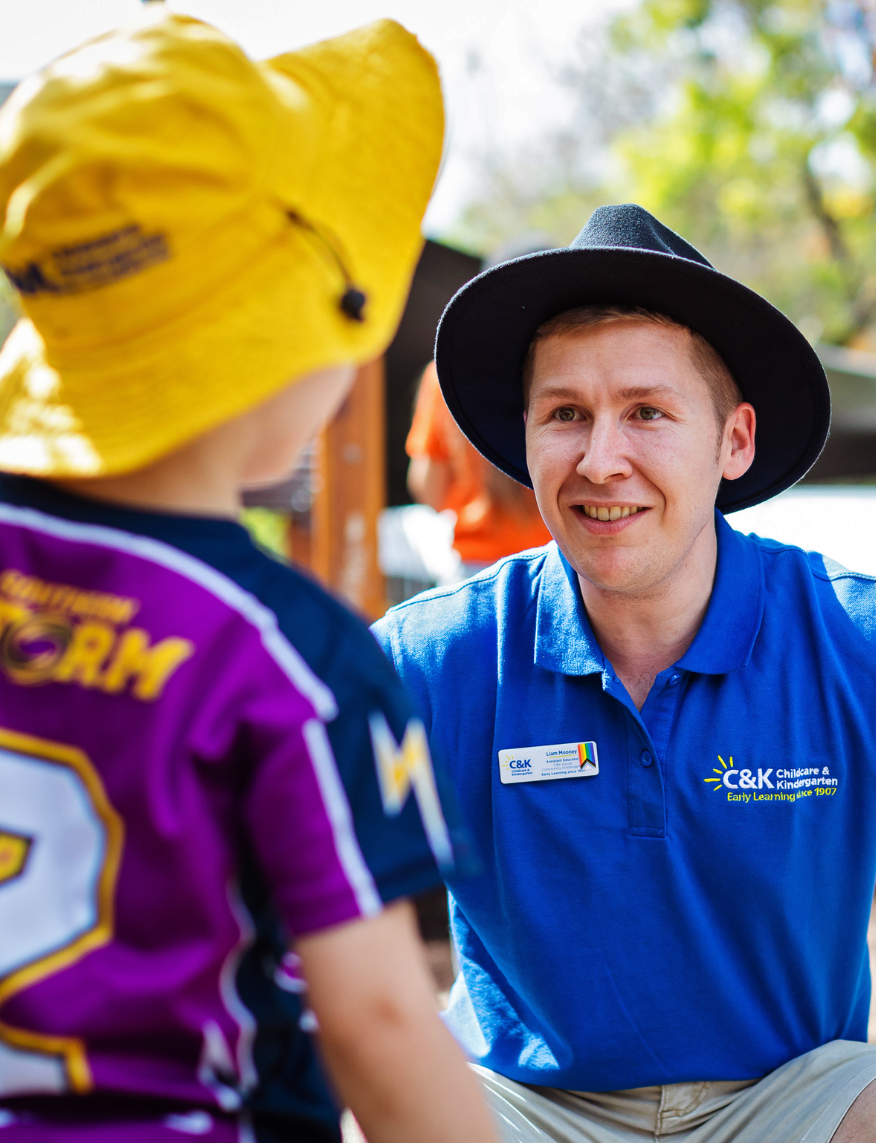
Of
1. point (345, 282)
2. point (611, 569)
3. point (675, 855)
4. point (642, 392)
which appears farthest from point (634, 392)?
point (345, 282)

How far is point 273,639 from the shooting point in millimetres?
928

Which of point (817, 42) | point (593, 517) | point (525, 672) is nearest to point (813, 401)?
point (593, 517)

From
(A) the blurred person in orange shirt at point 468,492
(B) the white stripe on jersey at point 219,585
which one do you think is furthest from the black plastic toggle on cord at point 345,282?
(A) the blurred person in orange shirt at point 468,492

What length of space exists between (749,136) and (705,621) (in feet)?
59.8

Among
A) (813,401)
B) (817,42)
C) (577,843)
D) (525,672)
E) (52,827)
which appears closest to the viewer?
(52,827)

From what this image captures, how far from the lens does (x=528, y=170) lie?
2847 centimetres

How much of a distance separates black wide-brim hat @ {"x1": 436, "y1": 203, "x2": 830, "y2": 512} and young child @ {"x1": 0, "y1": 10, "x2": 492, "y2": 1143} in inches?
39.4

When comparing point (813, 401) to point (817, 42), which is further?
point (817, 42)

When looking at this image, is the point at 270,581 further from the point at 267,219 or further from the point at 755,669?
the point at 755,669

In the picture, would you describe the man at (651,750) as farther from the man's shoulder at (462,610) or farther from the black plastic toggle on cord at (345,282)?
the black plastic toggle on cord at (345,282)

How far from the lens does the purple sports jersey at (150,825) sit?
89 cm

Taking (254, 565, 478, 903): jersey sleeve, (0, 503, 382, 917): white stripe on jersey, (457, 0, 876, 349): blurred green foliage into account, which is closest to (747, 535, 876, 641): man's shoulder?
(254, 565, 478, 903): jersey sleeve

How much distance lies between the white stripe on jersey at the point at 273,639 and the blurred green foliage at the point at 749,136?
15544 mm

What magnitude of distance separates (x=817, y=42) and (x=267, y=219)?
733 inches
